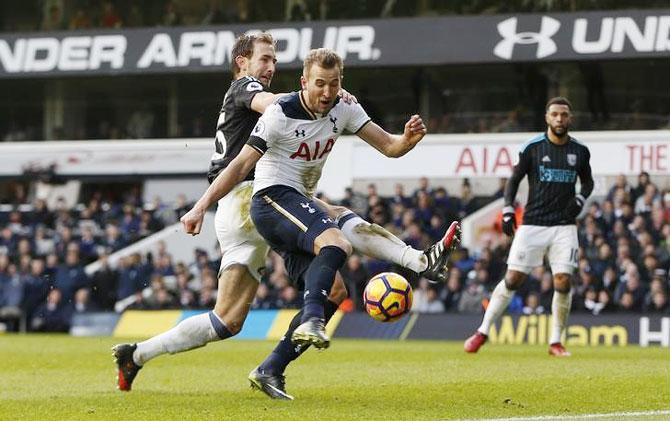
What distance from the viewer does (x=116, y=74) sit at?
30.2 m

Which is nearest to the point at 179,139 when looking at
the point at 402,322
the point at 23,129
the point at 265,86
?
the point at 23,129

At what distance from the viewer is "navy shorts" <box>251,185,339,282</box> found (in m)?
8.91

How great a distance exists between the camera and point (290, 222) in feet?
29.5

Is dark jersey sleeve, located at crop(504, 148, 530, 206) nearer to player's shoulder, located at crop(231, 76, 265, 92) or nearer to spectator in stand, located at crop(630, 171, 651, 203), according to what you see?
player's shoulder, located at crop(231, 76, 265, 92)

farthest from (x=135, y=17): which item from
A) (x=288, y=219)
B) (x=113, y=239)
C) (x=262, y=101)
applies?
(x=288, y=219)

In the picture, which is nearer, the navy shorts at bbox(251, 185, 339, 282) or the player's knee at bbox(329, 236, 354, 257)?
the player's knee at bbox(329, 236, 354, 257)

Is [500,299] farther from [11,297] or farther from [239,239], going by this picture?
[11,297]

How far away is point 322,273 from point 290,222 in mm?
497

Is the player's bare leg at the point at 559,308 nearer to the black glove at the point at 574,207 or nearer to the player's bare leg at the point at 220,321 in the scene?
the black glove at the point at 574,207

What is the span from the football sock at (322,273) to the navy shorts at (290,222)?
0.16m

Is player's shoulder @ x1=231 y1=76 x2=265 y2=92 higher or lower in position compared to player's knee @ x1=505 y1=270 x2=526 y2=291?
higher

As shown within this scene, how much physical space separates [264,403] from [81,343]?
10.9 metres

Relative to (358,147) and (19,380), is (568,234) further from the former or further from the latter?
(358,147)

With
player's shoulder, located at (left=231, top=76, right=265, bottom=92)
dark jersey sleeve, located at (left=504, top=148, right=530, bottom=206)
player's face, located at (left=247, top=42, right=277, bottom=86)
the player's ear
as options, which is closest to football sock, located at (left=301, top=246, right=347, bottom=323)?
player's shoulder, located at (left=231, top=76, right=265, bottom=92)
